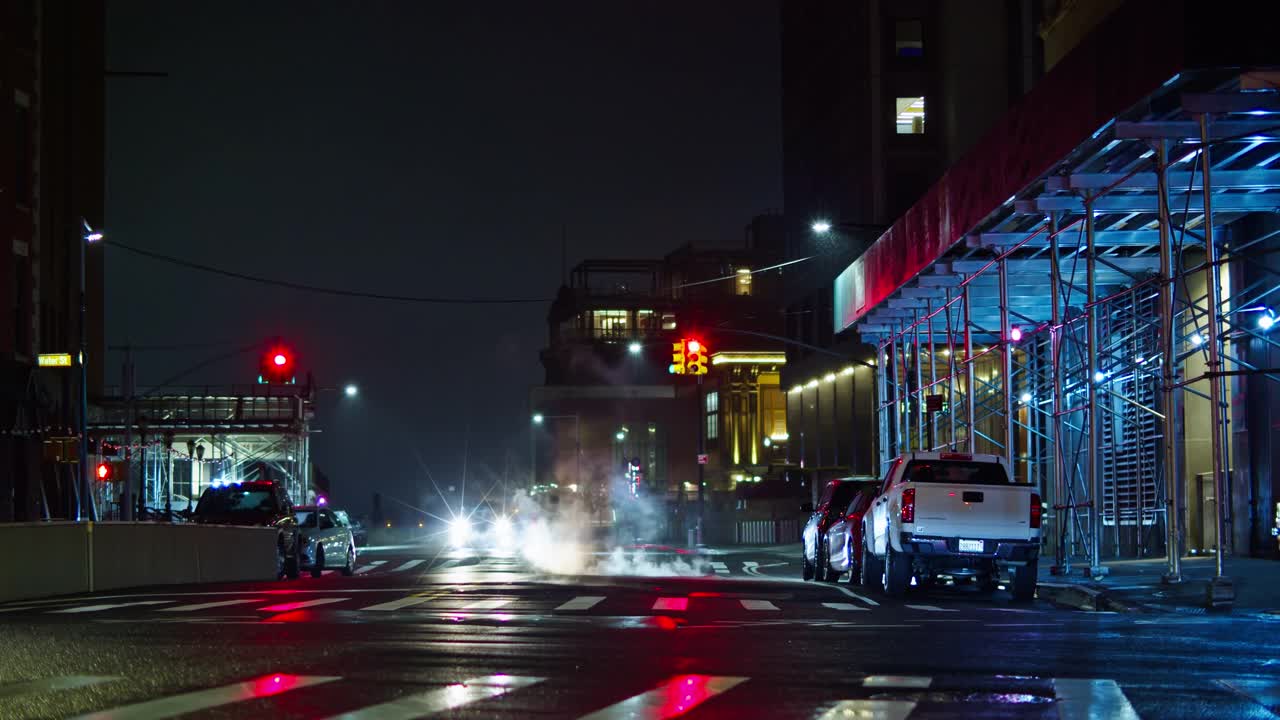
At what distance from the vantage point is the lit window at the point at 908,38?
203ft

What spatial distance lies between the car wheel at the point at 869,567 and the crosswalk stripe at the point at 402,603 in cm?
694

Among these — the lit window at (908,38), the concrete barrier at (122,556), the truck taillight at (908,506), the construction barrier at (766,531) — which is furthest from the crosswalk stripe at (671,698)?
the lit window at (908,38)

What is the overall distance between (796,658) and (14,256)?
98.3 feet

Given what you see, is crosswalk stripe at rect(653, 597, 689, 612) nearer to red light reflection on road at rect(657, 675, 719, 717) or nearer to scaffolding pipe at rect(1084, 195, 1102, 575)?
scaffolding pipe at rect(1084, 195, 1102, 575)

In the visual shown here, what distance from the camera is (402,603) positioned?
17500mm

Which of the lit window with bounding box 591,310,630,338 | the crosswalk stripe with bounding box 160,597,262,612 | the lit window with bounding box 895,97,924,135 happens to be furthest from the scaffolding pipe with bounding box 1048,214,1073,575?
the lit window with bounding box 591,310,630,338

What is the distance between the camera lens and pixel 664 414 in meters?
124

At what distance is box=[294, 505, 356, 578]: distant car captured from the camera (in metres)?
30.6

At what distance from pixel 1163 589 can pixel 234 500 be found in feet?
59.8

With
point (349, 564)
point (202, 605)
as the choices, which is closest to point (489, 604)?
point (202, 605)

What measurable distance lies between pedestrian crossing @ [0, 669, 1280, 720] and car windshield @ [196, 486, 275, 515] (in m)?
20.7

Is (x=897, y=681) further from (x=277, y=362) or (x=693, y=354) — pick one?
(x=277, y=362)

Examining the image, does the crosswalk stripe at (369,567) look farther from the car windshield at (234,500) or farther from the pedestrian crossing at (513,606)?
the pedestrian crossing at (513,606)

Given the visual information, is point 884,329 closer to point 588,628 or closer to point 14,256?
point 14,256
